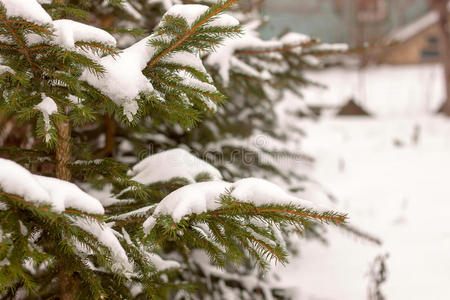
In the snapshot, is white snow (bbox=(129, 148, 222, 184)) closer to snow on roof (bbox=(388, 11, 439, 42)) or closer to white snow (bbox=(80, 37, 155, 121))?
white snow (bbox=(80, 37, 155, 121))

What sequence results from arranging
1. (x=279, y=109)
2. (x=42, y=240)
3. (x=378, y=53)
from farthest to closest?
(x=378, y=53) < (x=279, y=109) < (x=42, y=240)

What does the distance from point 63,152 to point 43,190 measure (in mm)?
695

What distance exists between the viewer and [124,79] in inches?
54.8

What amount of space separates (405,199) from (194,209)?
4.96 m

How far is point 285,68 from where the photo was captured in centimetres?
316

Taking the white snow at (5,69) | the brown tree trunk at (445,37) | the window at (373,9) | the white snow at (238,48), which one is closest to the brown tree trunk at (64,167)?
the white snow at (5,69)

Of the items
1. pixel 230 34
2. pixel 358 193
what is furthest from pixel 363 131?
pixel 230 34

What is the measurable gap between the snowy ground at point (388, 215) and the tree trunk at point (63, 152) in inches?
77.7

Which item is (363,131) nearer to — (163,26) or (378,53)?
(163,26)

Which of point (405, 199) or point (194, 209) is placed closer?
point (194, 209)

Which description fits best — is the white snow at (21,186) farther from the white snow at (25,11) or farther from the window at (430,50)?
the window at (430,50)

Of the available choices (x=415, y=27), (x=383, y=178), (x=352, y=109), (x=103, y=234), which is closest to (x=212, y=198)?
(x=103, y=234)

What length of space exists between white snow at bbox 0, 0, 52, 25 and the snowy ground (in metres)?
2.36

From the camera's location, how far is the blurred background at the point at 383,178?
371 centimetres
